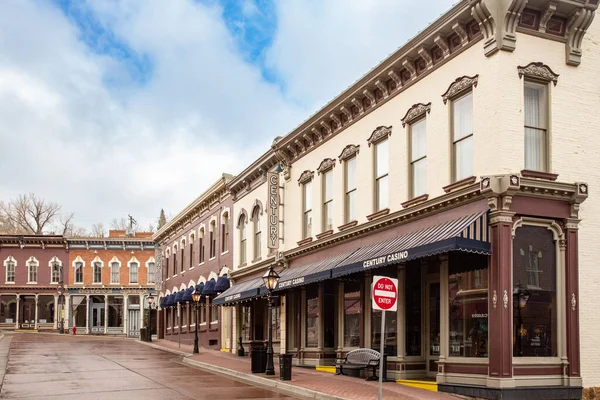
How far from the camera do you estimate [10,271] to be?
220ft

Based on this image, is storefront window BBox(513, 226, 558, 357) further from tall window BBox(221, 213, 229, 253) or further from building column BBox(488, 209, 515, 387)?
tall window BBox(221, 213, 229, 253)

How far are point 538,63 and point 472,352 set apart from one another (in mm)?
6487

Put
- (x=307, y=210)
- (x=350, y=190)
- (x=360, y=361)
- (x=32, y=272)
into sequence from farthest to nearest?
1. (x=32, y=272)
2. (x=307, y=210)
3. (x=350, y=190)
4. (x=360, y=361)

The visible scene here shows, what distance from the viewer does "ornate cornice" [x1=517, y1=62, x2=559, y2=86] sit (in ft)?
51.9

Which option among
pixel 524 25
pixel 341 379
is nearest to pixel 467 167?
pixel 524 25

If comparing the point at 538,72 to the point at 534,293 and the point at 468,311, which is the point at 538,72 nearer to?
the point at 534,293

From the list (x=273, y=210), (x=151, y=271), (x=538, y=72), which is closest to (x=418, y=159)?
(x=538, y=72)

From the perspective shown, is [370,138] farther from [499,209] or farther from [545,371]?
[545,371]

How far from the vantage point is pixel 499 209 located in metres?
15.1

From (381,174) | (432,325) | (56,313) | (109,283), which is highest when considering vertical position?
(381,174)

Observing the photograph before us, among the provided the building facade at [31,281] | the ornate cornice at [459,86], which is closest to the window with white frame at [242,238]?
the ornate cornice at [459,86]

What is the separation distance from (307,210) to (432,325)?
831cm

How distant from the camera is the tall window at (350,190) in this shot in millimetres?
22375

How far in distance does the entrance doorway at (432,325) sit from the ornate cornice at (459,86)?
15.0ft
